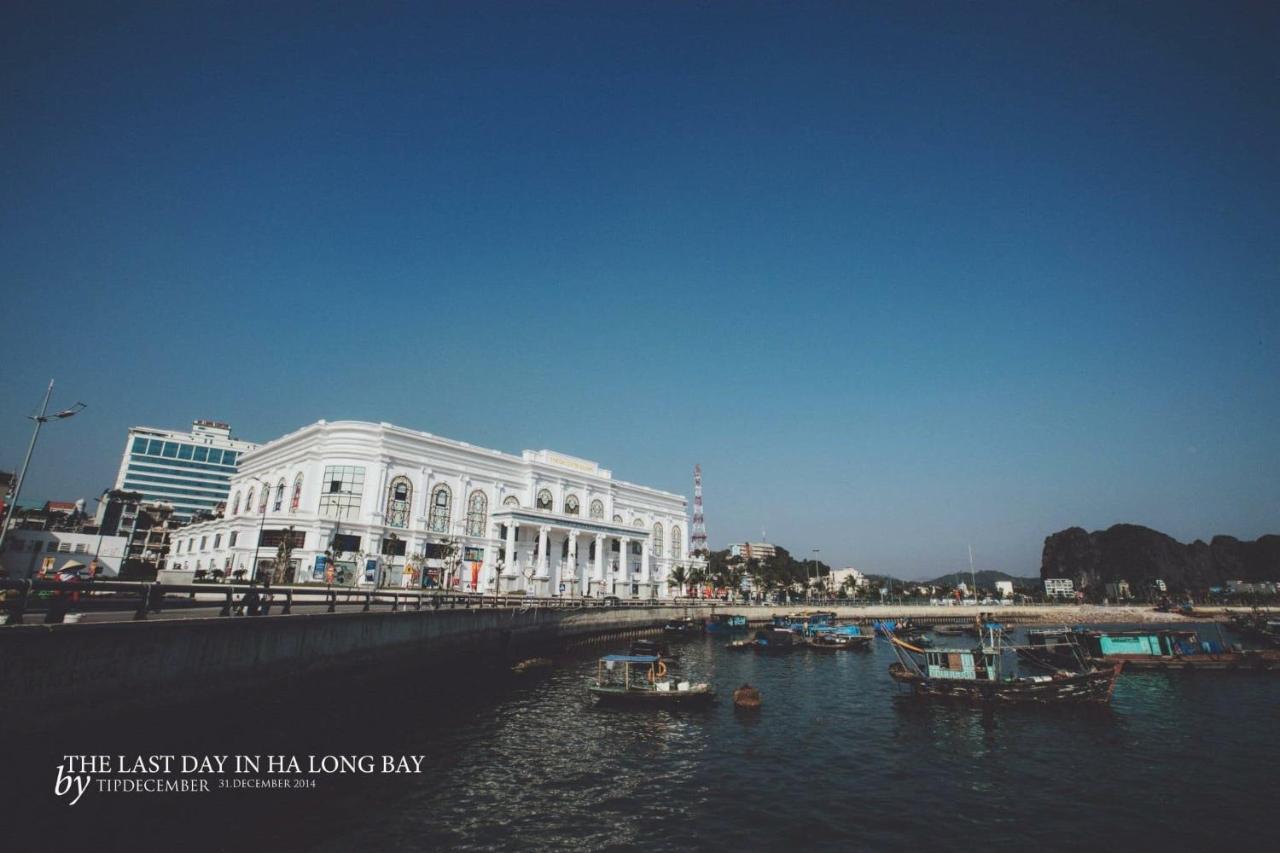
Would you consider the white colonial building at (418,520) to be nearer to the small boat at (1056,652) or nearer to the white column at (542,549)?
the white column at (542,549)

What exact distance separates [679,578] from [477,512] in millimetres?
37393

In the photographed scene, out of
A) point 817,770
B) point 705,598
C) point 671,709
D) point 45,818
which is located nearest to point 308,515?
point 671,709

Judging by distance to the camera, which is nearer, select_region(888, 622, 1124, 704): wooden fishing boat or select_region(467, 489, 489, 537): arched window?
Answer: select_region(888, 622, 1124, 704): wooden fishing boat

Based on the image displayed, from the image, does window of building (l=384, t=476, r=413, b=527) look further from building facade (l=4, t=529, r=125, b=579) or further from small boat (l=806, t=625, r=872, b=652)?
small boat (l=806, t=625, r=872, b=652)

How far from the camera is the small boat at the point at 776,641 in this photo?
5703 cm

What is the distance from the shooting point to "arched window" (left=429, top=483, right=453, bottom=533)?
72.9 meters

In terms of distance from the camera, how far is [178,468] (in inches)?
6053

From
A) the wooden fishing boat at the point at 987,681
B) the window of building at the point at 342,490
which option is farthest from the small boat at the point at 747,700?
the window of building at the point at 342,490

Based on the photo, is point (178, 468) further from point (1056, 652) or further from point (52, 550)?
point (1056, 652)

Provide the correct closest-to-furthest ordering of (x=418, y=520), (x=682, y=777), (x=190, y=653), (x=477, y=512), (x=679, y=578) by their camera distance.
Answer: (x=190, y=653)
(x=682, y=777)
(x=418, y=520)
(x=477, y=512)
(x=679, y=578)

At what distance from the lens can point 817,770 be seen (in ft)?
67.9

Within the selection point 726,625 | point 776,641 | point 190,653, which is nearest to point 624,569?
point 726,625

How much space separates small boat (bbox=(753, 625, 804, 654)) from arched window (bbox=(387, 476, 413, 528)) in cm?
4230

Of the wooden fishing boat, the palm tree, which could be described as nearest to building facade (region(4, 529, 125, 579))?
the palm tree
